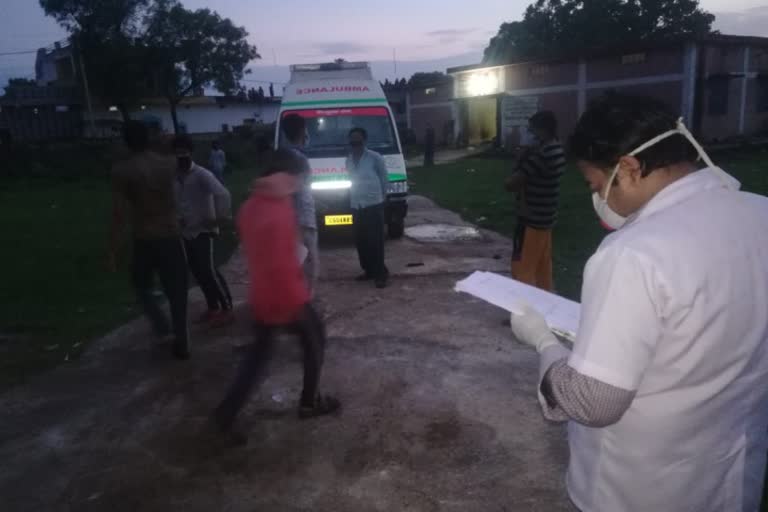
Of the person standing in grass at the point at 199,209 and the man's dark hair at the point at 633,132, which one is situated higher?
the man's dark hair at the point at 633,132

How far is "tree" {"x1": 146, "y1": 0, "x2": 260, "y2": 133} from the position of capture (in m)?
35.7

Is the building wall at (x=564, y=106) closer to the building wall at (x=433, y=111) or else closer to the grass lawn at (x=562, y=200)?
the grass lawn at (x=562, y=200)

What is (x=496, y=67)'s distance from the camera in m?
32.1

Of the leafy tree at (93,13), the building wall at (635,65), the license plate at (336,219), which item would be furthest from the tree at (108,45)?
the license plate at (336,219)

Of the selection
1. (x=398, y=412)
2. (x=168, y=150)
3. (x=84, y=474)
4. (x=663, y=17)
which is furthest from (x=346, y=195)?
(x=663, y=17)

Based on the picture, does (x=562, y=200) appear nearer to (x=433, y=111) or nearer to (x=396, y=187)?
(x=396, y=187)

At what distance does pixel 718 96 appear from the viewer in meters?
25.0

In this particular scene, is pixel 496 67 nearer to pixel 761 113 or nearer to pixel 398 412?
pixel 761 113

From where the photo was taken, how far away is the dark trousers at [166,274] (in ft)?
16.5

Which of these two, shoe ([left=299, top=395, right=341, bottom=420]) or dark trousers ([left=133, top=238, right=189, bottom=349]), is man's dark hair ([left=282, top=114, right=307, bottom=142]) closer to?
dark trousers ([left=133, top=238, right=189, bottom=349])

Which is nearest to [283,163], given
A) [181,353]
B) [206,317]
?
[181,353]

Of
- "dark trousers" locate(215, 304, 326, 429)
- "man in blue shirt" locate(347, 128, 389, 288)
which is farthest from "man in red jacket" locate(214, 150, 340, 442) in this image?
"man in blue shirt" locate(347, 128, 389, 288)

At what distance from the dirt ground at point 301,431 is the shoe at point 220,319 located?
0.39 ft

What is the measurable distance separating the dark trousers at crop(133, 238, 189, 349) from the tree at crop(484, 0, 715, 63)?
42008mm
